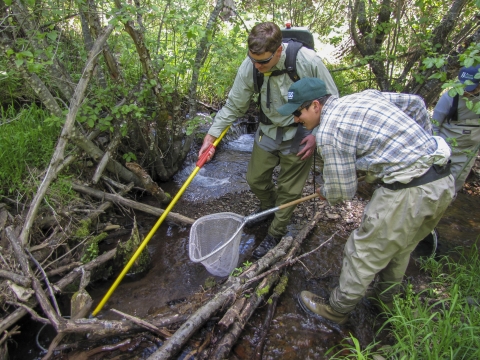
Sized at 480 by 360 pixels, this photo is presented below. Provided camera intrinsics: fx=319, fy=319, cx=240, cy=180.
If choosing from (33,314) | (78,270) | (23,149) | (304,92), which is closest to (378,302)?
(304,92)

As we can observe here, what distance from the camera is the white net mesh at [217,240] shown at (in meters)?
3.12

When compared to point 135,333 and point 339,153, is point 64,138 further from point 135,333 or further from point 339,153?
point 339,153

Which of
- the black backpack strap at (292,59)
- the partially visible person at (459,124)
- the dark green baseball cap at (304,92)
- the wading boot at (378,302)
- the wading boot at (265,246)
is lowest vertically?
the wading boot at (378,302)

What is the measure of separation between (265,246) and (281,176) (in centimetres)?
89

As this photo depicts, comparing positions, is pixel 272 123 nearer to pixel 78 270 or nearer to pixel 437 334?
pixel 437 334

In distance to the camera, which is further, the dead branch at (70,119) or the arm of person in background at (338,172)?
the dead branch at (70,119)

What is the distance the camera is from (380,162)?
2264 millimetres

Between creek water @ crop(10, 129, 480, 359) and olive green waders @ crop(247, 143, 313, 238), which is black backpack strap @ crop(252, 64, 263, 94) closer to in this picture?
olive green waders @ crop(247, 143, 313, 238)

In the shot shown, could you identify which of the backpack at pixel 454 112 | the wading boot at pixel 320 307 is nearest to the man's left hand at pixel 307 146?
the wading boot at pixel 320 307

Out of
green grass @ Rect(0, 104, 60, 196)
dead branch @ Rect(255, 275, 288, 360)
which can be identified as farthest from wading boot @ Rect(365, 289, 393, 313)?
green grass @ Rect(0, 104, 60, 196)

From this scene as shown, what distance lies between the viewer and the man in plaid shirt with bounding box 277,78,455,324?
2.22m

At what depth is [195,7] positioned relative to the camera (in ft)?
12.4

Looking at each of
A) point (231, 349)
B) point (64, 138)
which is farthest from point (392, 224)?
point (64, 138)

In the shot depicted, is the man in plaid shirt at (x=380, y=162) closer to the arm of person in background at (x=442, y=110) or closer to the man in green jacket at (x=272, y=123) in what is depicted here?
the man in green jacket at (x=272, y=123)
